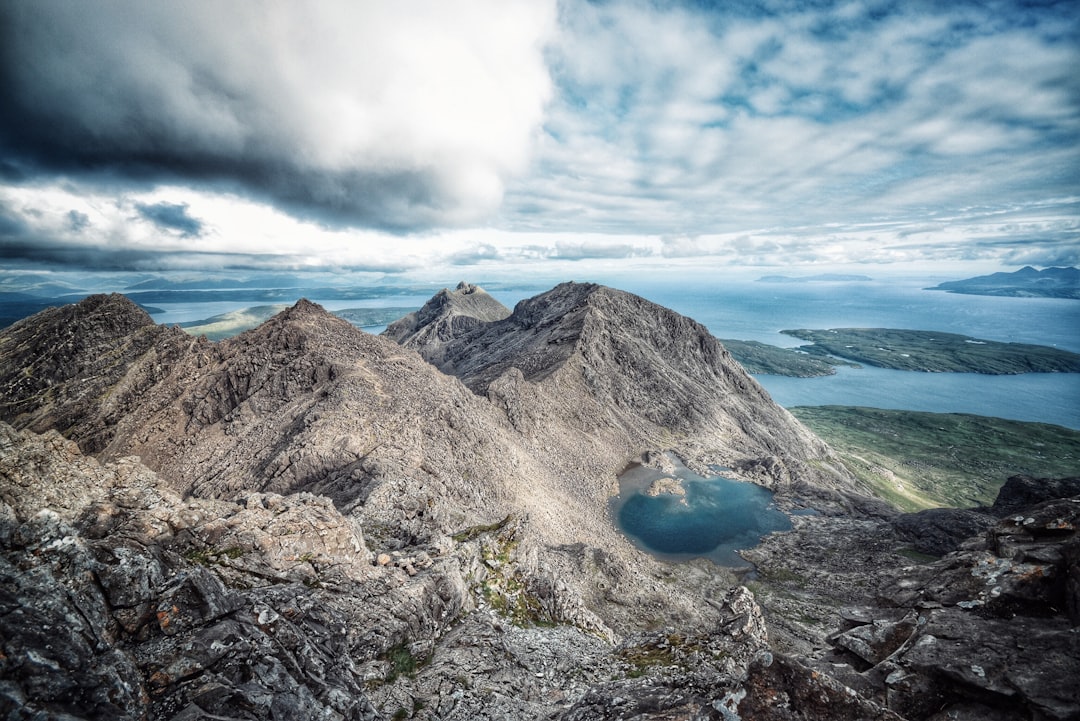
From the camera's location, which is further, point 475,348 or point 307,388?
point 475,348

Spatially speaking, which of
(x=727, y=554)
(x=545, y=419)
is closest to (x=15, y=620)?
(x=727, y=554)

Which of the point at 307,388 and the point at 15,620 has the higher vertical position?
the point at 15,620

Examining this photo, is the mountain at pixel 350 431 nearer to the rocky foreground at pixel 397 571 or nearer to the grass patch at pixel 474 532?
the rocky foreground at pixel 397 571

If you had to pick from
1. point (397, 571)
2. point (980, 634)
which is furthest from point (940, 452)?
point (397, 571)

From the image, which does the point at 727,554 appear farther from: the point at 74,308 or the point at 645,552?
the point at 74,308

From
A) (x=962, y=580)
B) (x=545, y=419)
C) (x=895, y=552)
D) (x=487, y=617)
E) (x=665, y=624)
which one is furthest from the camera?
(x=545, y=419)

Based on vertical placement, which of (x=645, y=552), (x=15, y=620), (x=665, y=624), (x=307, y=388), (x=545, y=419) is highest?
(x=15, y=620)
